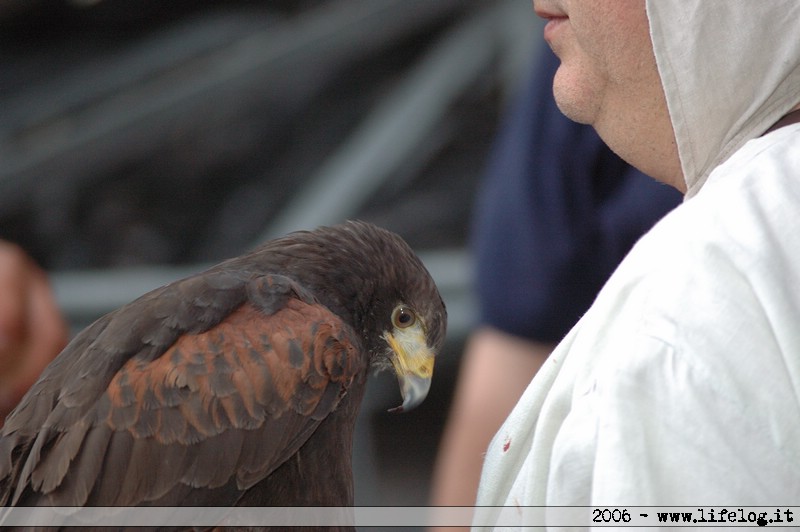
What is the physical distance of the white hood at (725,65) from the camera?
4.03ft

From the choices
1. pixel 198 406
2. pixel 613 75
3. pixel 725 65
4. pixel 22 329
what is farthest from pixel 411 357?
pixel 22 329

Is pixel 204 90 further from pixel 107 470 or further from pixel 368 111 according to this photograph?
pixel 107 470

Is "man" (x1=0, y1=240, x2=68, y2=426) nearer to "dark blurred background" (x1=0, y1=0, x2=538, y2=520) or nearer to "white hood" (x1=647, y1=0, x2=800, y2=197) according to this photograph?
"white hood" (x1=647, y1=0, x2=800, y2=197)

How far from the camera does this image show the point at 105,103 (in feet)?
16.9

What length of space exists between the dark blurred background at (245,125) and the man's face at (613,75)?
3002mm

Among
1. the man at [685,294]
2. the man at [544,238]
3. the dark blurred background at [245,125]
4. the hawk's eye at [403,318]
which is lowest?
the dark blurred background at [245,125]

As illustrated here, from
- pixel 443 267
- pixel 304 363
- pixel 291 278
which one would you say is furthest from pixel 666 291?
pixel 443 267

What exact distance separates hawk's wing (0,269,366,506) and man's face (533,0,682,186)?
45 centimetres

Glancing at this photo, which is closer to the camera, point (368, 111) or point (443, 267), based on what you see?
point (443, 267)

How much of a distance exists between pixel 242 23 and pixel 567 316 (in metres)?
4.04

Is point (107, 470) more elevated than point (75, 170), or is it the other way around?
point (107, 470)

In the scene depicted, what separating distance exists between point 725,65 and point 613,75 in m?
0.14

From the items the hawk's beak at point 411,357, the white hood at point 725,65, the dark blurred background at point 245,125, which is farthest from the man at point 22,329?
the dark blurred background at point 245,125

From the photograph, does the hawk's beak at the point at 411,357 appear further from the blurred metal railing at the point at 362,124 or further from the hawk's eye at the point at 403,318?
the blurred metal railing at the point at 362,124
